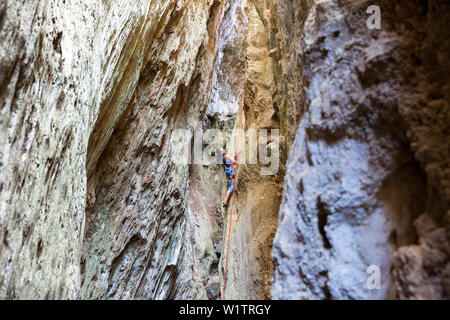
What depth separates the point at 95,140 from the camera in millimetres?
3613

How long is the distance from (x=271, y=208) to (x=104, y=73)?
2.96 m

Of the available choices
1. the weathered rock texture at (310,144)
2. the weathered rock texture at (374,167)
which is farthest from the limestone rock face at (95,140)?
the weathered rock texture at (374,167)

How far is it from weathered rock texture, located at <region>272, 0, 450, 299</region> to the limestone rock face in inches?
59.8

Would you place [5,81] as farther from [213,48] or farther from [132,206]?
[213,48]

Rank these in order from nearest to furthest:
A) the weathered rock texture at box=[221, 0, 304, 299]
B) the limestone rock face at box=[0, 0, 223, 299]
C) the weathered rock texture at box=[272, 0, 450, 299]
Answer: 1. the weathered rock texture at box=[272, 0, 450, 299]
2. the limestone rock face at box=[0, 0, 223, 299]
3. the weathered rock texture at box=[221, 0, 304, 299]

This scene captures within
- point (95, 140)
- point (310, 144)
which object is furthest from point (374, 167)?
point (95, 140)

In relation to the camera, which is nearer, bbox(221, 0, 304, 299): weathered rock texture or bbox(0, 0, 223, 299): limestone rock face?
bbox(0, 0, 223, 299): limestone rock face

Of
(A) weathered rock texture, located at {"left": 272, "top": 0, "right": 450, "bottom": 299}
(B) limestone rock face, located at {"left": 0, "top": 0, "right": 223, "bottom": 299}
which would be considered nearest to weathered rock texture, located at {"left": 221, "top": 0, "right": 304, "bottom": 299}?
(B) limestone rock face, located at {"left": 0, "top": 0, "right": 223, "bottom": 299}

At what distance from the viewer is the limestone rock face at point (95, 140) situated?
187cm

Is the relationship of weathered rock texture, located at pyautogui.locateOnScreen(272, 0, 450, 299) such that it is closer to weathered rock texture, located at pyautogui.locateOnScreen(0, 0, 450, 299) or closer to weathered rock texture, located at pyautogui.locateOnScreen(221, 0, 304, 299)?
weathered rock texture, located at pyautogui.locateOnScreen(0, 0, 450, 299)

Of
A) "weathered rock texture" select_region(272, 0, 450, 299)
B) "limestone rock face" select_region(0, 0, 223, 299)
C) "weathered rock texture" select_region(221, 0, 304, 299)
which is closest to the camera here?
"weathered rock texture" select_region(272, 0, 450, 299)

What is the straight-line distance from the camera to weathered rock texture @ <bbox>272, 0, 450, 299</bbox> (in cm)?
150

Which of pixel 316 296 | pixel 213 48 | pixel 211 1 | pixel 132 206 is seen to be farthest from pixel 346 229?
pixel 213 48

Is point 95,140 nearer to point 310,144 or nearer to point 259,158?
point 310,144
